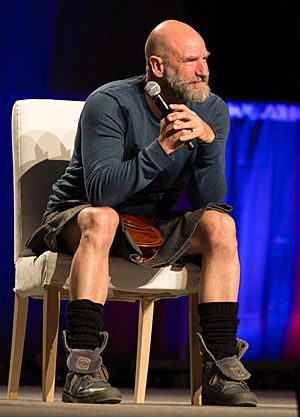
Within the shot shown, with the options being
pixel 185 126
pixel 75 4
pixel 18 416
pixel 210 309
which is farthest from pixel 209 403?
pixel 75 4

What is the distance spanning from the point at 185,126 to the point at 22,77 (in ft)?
8.08

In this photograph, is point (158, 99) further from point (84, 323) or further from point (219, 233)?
point (84, 323)

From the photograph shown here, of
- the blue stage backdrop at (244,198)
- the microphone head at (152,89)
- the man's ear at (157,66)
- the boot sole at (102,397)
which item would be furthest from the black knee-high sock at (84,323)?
the blue stage backdrop at (244,198)

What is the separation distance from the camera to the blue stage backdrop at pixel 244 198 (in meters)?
4.70

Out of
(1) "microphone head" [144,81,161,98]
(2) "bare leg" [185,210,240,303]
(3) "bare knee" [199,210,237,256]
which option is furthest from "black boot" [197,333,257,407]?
(1) "microphone head" [144,81,161,98]

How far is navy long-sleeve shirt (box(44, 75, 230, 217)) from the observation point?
2.48 m

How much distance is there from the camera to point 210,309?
2467 millimetres

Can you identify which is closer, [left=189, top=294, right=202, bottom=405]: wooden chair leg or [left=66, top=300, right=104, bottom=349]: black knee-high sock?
[left=66, top=300, right=104, bottom=349]: black knee-high sock

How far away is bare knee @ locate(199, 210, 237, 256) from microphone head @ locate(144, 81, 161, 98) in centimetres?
34

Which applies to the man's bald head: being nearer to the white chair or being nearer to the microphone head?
the microphone head

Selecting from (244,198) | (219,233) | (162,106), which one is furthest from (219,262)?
(244,198)

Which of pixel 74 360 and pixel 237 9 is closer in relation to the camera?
pixel 74 360

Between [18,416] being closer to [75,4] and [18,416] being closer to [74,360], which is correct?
[74,360]

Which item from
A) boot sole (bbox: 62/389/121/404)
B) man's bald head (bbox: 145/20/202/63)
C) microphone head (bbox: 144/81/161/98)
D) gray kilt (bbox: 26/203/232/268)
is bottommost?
boot sole (bbox: 62/389/121/404)
